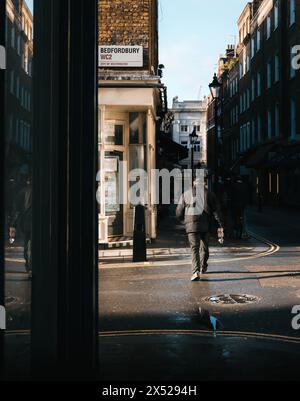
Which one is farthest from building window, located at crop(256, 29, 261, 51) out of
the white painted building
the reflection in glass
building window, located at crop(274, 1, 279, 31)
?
the reflection in glass

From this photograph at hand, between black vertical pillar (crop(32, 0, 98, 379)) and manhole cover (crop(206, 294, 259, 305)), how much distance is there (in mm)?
3841

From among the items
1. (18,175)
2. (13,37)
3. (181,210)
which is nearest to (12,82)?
(13,37)

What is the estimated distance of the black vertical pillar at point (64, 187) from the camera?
10.6 ft

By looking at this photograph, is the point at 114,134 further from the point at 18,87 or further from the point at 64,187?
the point at 18,87

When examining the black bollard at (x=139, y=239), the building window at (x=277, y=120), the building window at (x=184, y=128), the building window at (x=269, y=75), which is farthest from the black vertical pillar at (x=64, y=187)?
the building window at (x=184, y=128)

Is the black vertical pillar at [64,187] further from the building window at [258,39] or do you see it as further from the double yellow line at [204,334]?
the building window at [258,39]

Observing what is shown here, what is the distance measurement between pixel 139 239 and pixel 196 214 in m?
2.24

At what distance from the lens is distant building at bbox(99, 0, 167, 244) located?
542 inches

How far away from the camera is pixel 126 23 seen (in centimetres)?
1434

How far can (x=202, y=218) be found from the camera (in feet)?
29.4

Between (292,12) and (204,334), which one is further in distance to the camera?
(292,12)

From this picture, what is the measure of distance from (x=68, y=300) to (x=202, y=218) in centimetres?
576

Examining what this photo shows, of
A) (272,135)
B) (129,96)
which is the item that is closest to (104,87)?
(129,96)

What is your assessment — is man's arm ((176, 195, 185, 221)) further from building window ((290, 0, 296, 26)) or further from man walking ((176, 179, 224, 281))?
building window ((290, 0, 296, 26))
